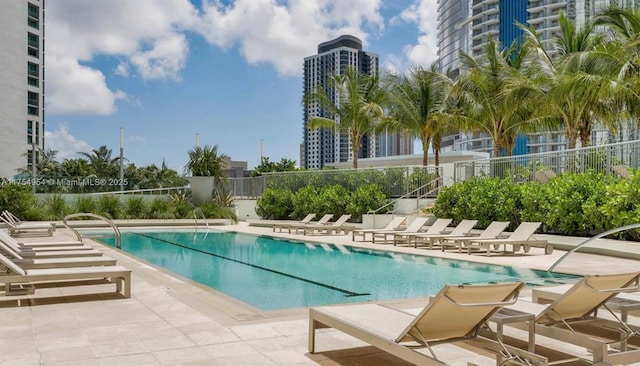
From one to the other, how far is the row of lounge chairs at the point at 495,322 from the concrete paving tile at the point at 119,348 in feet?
4.66

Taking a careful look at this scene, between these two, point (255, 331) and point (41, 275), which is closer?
point (255, 331)

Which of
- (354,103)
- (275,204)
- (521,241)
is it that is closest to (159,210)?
(275,204)

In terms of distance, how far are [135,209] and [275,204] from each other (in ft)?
20.9

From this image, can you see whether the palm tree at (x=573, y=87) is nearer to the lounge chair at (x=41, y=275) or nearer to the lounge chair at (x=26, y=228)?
the lounge chair at (x=41, y=275)

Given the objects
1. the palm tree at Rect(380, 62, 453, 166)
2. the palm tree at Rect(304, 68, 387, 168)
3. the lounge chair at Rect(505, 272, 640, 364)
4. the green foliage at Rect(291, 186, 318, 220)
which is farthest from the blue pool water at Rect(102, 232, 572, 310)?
the palm tree at Rect(304, 68, 387, 168)

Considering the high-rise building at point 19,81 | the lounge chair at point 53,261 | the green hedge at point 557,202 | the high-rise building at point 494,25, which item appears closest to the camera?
the lounge chair at point 53,261

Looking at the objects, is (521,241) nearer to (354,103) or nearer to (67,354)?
(67,354)

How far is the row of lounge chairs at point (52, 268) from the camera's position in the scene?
22.6ft

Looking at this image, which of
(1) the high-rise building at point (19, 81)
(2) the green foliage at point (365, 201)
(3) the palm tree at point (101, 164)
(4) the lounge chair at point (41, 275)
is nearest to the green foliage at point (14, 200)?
(2) the green foliage at point (365, 201)

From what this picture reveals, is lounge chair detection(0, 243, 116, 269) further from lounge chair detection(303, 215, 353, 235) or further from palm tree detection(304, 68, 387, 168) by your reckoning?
palm tree detection(304, 68, 387, 168)

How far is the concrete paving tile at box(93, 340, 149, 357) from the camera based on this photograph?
483 cm

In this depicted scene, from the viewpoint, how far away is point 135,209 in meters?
27.6

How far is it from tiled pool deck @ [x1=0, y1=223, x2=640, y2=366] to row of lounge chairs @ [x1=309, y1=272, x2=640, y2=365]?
0.33 metres

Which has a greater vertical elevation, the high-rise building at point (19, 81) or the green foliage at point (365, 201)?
the high-rise building at point (19, 81)
